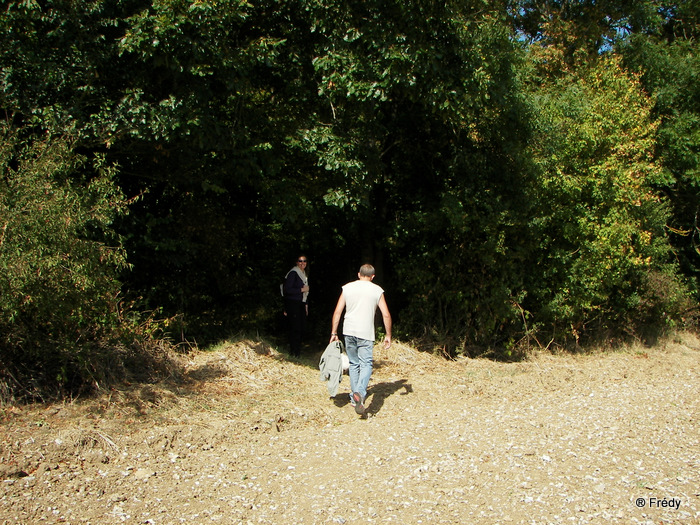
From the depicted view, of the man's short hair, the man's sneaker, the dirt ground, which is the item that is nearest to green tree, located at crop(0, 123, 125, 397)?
the dirt ground

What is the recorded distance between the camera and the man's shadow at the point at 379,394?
7.48m

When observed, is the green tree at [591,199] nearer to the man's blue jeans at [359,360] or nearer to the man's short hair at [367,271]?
the man's short hair at [367,271]

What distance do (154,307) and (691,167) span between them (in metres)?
11.9

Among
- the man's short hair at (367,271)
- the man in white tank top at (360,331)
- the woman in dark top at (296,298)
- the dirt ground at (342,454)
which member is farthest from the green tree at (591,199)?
the man in white tank top at (360,331)

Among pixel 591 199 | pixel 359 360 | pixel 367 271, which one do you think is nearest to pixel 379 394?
pixel 359 360

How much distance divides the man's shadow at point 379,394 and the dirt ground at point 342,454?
4cm

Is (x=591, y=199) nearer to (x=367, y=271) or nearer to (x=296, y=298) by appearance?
(x=296, y=298)

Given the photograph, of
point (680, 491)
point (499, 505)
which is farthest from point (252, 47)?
point (680, 491)

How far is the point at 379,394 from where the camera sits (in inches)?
317

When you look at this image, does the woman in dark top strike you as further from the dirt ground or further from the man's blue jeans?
the man's blue jeans

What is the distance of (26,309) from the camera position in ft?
19.4

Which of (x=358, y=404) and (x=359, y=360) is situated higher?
(x=359, y=360)

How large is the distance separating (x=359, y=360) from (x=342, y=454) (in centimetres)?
139

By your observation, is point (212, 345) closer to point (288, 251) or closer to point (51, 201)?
point (288, 251)
